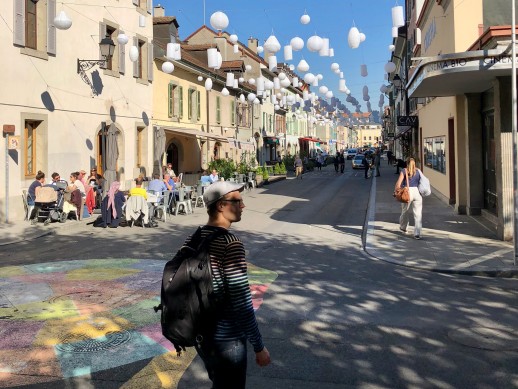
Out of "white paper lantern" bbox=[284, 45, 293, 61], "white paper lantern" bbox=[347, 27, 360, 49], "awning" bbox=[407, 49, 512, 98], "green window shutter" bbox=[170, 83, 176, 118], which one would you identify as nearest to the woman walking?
"awning" bbox=[407, 49, 512, 98]

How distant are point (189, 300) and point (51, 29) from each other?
1608 centimetres

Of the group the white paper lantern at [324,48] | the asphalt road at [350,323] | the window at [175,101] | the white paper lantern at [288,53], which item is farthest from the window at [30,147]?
the window at [175,101]

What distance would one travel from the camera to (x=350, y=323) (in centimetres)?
569

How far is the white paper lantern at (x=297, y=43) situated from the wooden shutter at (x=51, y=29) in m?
7.79

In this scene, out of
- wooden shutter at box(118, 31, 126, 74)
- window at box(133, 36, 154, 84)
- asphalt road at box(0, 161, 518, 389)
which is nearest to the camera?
asphalt road at box(0, 161, 518, 389)

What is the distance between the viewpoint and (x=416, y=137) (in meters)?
30.3

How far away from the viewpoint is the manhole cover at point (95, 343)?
4.90 m

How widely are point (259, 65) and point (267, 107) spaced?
4.85 meters

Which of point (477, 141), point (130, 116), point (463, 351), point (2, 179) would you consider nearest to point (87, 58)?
point (130, 116)

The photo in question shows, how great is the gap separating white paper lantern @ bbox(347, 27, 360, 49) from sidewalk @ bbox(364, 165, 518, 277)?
4.62 meters

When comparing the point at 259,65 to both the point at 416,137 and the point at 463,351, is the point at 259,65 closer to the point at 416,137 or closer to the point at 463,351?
the point at 416,137

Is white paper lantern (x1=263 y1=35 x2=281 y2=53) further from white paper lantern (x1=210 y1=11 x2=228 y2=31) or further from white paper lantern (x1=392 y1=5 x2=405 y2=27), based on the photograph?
white paper lantern (x1=392 y1=5 x2=405 y2=27)

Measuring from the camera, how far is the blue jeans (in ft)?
9.02

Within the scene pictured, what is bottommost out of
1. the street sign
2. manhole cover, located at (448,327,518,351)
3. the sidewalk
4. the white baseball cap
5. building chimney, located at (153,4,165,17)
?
manhole cover, located at (448,327,518,351)
